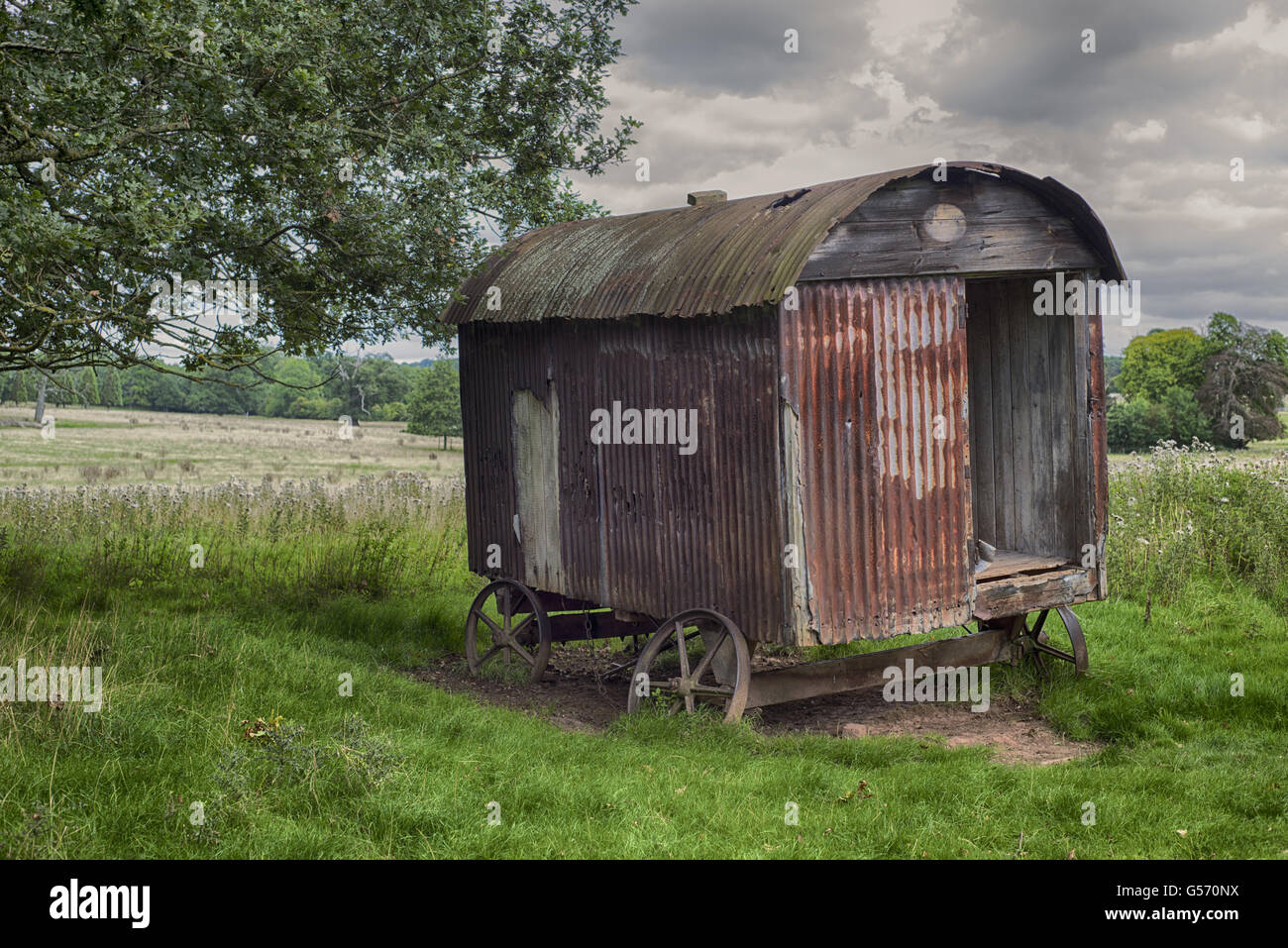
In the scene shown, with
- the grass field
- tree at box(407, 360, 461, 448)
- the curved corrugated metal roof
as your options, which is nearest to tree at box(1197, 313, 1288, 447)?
tree at box(407, 360, 461, 448)

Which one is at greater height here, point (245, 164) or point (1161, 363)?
point (1161, 363)

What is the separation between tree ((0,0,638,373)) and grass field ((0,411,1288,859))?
2688 millimetres

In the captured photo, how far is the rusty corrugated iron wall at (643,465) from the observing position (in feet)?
24.5

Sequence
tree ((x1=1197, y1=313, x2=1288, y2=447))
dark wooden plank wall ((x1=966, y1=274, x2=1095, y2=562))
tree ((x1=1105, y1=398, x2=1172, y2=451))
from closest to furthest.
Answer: dark wooden plank wall ((x1=966, y1=274, x2=1095, y2=562)) < tree ((x1=1197, y1=313, x2=1288, y2=447)) < tree ((x1=1105, y1=398, x2=1172, y2=451))

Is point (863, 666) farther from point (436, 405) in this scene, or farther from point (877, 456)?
point (436, 405)

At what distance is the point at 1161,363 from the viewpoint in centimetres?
6756

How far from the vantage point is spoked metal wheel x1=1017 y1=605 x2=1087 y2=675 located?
30.2 ft

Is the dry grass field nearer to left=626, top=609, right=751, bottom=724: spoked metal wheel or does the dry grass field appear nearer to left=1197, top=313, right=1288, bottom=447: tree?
left=626, top=609, right=751, bottom=724: spoked metal wheel

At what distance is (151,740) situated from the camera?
616cm

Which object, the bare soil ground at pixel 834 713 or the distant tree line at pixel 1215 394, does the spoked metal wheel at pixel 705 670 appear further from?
the distant tree line at pixel 1215 394

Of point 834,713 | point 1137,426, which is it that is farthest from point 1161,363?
point 834,713

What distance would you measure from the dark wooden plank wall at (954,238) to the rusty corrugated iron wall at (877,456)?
145mm

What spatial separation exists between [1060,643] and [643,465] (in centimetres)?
465
